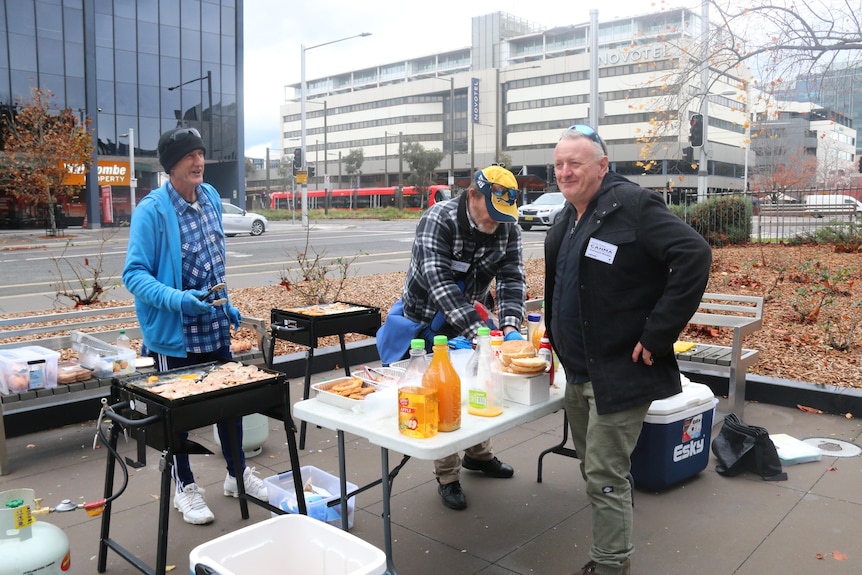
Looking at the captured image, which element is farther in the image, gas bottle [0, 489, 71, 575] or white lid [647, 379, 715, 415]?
white lid [647, 379, 715, 415]

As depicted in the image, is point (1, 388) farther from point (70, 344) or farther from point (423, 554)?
point (423, 554)

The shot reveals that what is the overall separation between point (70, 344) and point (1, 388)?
867 millimetres

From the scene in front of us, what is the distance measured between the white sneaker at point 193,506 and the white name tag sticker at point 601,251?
2.48 m

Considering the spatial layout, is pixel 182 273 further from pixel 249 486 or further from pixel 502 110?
pixel 502 110

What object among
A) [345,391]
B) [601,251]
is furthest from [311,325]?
[601,251]

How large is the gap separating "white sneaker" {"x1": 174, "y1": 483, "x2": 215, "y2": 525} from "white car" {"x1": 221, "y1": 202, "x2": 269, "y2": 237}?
24051 millimetres

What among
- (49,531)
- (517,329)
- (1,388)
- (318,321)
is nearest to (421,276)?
(517,329)

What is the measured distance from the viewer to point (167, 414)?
279 cm

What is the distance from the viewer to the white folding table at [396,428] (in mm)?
2643

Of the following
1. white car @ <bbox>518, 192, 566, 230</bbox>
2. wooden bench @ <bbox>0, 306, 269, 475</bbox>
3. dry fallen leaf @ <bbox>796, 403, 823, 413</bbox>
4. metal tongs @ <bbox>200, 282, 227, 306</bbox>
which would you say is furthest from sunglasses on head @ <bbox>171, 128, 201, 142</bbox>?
white car @ <bbox>518, 192, 566, 230</bbox>

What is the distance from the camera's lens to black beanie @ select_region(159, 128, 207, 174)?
139 inches

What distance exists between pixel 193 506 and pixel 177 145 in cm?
194

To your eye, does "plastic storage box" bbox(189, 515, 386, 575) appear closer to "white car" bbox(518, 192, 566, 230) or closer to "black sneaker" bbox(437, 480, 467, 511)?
"black sneaker" bbox(437, 480, 467, 511)

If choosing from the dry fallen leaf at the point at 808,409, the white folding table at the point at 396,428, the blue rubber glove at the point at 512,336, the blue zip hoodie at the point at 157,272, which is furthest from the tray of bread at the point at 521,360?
the dry fallen leaf at the point at 808,409
